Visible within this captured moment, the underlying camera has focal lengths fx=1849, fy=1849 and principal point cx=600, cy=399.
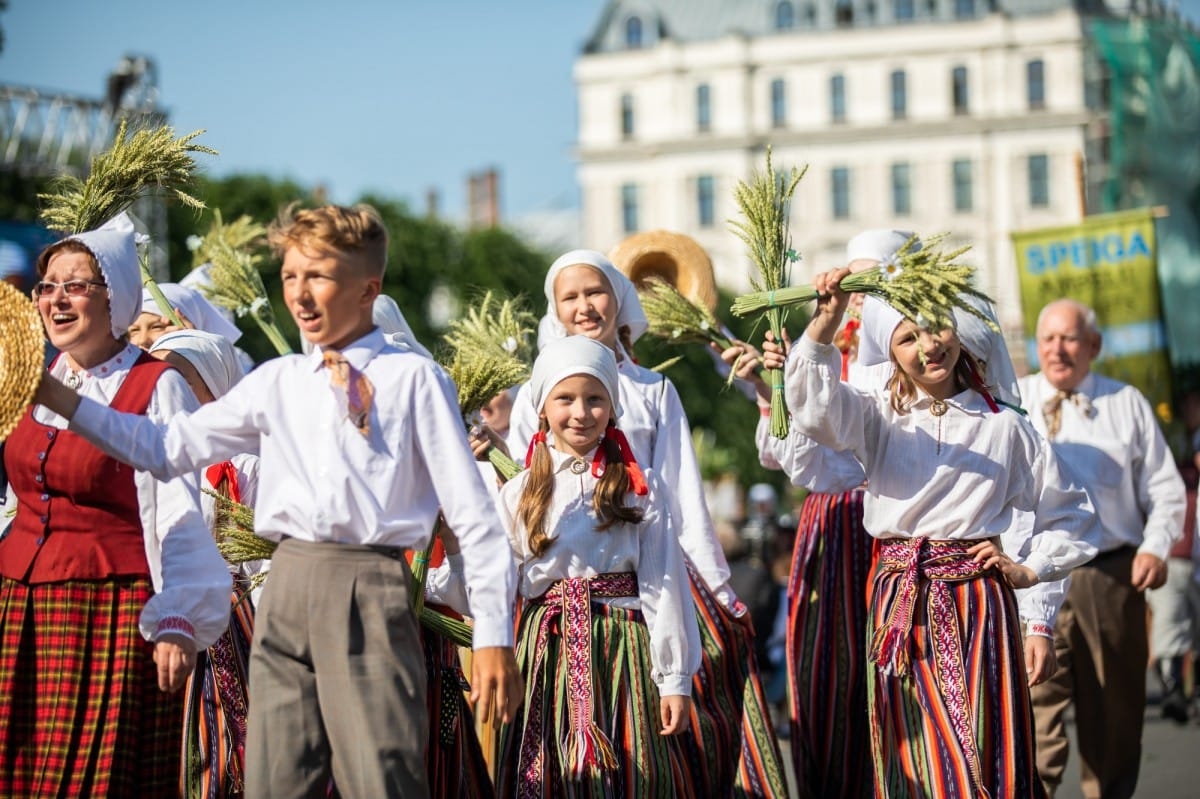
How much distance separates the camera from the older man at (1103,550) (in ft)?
29.2

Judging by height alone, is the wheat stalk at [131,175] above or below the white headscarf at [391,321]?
above

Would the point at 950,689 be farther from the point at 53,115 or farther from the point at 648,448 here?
the point at 53,115

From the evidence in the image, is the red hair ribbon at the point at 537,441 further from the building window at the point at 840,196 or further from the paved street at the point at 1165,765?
the building window at the point at 840,196

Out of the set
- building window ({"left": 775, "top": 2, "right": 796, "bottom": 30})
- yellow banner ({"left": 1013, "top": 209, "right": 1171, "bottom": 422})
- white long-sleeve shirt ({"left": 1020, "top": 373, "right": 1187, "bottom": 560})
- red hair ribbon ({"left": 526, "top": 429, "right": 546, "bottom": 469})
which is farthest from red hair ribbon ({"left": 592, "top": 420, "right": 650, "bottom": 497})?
building window ({"left": 775, "top": 2, "right": 796, "bottom": 30})

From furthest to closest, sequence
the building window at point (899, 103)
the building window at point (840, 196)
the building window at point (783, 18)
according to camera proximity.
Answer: the building window at point (783, 18) → the building window at point (840, 196) → the building window at point (899, 103)

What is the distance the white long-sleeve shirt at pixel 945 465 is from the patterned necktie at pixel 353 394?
191 cm

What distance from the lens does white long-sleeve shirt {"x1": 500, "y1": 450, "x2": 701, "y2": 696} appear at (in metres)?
5.99

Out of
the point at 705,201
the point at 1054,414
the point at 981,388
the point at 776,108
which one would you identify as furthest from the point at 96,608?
the point at 776,108

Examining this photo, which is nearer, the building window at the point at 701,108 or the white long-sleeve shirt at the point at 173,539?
the white long-sleeve shirt at the point at 173,539

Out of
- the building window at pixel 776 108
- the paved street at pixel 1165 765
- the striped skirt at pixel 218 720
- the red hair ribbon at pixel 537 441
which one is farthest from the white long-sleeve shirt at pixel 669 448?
the building window at pixel 776 108

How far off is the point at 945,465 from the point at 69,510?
2.94m

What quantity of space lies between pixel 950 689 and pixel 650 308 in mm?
2417

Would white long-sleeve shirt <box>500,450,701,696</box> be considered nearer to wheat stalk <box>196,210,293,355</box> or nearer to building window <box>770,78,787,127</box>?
wheat stalk <box>196,210,293,355</box>

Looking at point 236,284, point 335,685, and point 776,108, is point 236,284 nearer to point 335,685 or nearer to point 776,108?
point 335,685
